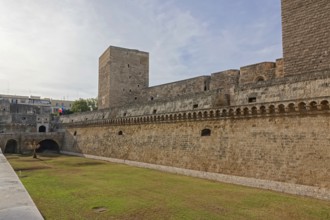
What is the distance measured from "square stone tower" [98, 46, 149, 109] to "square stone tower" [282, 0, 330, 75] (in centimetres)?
1787

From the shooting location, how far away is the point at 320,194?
33.8 feet

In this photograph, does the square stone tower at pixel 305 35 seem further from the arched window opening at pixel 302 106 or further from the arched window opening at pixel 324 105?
the arched window opening at pixel 324 105

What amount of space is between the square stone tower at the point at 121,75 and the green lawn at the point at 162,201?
17515mm

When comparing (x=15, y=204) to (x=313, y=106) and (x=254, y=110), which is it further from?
(x=254, y=110)

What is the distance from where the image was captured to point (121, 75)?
3109 cm

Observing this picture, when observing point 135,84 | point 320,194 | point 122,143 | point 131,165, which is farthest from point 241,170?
point 135,84

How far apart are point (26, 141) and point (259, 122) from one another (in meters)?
29.1

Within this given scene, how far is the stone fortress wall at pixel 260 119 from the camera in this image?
10.9 m

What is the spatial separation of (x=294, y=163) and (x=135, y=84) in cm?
2293

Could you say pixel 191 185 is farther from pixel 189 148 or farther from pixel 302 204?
pixel 302 204

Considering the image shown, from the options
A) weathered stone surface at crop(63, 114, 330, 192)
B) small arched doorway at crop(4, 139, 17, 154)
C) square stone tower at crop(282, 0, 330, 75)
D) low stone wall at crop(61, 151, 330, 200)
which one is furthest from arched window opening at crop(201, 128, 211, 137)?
small arched doorway at crop(4, 139, 17, 154)

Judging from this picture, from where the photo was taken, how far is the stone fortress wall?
1090 cm

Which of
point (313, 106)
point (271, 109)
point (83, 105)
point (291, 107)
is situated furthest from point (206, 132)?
point (83, 105)

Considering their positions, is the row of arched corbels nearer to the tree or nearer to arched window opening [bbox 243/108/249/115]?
arched window opening [bbox 243/108/249/115]
